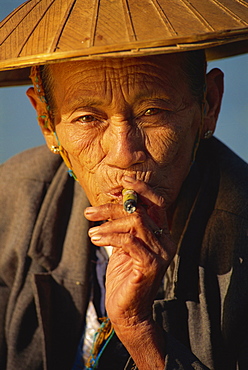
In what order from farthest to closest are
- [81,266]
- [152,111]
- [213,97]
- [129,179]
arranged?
1. [81,266]
2. [213,97]
3. [152,111]
4. [129,179]

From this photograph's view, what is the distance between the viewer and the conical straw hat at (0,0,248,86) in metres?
1.43

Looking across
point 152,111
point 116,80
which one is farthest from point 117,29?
point 152,111

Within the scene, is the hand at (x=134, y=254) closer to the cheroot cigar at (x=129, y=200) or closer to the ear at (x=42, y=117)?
the cheroot cigar at (x=129, y=200)

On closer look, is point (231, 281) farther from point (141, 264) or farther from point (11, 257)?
point (11, 257)

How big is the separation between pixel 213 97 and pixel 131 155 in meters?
0.64

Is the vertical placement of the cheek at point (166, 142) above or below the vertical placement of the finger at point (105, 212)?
above

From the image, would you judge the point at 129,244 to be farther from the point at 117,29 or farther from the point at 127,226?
the point at 117,29

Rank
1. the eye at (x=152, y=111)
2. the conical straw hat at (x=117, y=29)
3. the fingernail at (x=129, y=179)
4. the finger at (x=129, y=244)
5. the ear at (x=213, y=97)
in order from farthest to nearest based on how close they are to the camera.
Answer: the ear at (x=213, y=97) < the eye at (x=152, y=111) < the fingernail at (x=129, y=179) < the finger at (x=129, y=244) < the conical straw hat at (x=117, y=29)

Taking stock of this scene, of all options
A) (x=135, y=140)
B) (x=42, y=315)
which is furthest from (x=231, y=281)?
(x=42, y=315)

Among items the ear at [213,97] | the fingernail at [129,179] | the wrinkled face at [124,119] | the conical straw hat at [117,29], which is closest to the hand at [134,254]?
the fingernail at [129,179]

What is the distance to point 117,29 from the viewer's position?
1.48 metres

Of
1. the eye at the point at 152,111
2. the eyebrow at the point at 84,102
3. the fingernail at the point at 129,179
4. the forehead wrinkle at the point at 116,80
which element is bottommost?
the fingernail at the point at 129,179

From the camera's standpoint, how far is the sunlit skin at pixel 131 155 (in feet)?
5.49

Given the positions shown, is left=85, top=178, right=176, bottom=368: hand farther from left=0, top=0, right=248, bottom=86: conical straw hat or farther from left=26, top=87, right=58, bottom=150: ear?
left=26, top=87, right=58, bottom=150: ear
